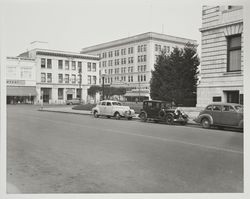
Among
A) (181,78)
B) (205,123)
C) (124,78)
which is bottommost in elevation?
(205,123)

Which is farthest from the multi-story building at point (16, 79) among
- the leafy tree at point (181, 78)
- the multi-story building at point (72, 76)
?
the multi-story building at point (72, 76)

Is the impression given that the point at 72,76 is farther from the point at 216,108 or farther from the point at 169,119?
the point at 216,108

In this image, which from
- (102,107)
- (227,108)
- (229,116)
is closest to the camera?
(229,116)

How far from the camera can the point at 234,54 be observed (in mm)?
13641

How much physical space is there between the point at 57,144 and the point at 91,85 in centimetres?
4499

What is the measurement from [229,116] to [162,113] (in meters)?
3.84

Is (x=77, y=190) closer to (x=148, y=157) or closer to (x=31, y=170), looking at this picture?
(x=31, y=170)

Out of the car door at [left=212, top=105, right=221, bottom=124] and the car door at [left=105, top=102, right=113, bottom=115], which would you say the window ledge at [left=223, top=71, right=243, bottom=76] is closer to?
the car door at [left=212, top=105, right=221, bottom=124]

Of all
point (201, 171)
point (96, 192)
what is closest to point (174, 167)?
point (201, 171)

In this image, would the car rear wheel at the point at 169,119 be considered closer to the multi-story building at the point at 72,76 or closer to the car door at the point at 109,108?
the car door at the point at 109,108

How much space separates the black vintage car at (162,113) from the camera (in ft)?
43.8

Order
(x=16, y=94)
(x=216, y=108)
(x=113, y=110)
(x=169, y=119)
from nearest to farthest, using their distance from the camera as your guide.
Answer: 1. (x=16, y=94)
2. (x=216, y=108)
3. (x=169, y=119)
4. (x=113, y=110)

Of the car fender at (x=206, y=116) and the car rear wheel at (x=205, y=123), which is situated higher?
the car fender at (x=206, y=116)

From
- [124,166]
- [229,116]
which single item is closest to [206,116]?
[229,116]
